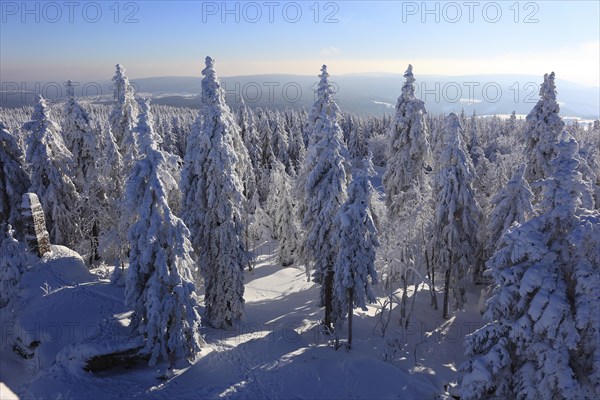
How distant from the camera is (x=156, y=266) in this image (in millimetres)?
15602

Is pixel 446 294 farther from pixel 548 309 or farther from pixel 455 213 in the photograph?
pixel 548 309

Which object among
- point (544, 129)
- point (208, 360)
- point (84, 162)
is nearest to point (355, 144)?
point (544, 129)

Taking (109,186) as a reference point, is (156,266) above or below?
below

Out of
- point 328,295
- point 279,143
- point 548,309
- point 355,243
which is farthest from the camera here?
point 279,143

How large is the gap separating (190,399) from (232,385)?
1.76 metres

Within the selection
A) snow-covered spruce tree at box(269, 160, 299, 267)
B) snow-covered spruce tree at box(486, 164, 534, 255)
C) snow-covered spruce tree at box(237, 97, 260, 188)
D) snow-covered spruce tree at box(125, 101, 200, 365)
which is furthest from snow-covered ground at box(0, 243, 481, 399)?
snow-covered spruce tree at box(237, 97, 260, 188)

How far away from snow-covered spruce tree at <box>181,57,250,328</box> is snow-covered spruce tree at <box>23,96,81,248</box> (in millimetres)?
12743

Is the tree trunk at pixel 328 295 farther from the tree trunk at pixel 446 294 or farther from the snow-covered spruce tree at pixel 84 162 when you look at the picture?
the snow-covered spruce tree at pixel 84 162

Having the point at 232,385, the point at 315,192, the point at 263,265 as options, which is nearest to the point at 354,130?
the point at 263,265

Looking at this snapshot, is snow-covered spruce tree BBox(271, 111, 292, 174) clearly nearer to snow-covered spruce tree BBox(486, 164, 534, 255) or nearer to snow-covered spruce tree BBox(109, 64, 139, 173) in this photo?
snow-covered spruce tree BBox(109, 64, 139, 173)

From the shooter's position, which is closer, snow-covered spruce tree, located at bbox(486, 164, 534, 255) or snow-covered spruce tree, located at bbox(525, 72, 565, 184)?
snow-covered spruce tree, located at bbox(486, 164, 534, 255)

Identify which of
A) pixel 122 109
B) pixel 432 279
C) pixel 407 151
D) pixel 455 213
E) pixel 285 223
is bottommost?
pixel 432 279

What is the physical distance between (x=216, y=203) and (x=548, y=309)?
50.4ft

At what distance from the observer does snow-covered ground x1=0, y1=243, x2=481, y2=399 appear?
15008 mm
